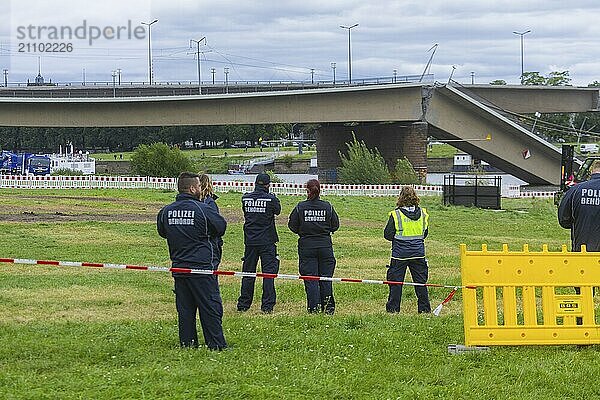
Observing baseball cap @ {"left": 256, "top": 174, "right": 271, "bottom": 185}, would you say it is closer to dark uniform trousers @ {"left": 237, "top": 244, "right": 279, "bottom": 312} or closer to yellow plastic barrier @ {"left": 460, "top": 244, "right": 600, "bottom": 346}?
dark uniform trousers @ {"left": 237, "top": 244, "right": 279, "bottom": 312}

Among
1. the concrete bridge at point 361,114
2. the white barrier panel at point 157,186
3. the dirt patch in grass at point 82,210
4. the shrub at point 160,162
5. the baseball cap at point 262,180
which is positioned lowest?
the dirt patch in grass at point 82,210

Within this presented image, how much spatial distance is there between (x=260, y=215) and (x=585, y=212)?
4150mm

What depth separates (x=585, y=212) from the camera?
11703mm

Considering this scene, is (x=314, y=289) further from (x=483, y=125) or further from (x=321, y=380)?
(x=483, y=125)

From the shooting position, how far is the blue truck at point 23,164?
2611 inches

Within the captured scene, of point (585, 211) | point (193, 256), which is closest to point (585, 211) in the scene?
point (585, 211)

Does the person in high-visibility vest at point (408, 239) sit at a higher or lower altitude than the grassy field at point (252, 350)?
higher

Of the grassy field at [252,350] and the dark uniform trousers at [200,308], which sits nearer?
the grassy field at [252,350]

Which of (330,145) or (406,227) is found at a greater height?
(330,145)

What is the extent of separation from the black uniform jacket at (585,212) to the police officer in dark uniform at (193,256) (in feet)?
15.6

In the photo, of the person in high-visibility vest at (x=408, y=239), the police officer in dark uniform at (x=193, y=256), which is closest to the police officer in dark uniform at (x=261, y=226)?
the person in high-visibility vest at (x=408, y=239)

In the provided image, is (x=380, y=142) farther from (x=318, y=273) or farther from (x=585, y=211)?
(x=585, y=211)

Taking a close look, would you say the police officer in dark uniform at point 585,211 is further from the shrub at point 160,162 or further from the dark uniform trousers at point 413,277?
the shrub at point 160,162

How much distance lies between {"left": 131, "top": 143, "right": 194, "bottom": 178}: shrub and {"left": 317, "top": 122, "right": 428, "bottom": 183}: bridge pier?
10147 millimetres
